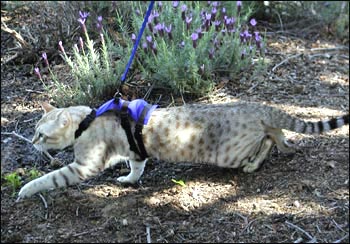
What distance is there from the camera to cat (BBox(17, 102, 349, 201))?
4.10 meters

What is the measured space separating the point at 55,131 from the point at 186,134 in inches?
39.5

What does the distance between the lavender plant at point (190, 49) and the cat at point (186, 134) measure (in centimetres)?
104

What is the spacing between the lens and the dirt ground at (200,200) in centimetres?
361

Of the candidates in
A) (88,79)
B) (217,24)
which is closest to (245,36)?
(217,24)

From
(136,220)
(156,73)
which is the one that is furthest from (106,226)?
(156,73)

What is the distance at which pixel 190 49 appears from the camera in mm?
5242

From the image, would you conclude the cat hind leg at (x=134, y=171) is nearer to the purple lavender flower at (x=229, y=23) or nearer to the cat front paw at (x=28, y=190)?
the cat front paw at (x=28, y=190)

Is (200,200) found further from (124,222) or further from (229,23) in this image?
(229,23)

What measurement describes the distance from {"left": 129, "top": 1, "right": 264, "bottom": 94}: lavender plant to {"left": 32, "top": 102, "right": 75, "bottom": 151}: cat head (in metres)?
1.34

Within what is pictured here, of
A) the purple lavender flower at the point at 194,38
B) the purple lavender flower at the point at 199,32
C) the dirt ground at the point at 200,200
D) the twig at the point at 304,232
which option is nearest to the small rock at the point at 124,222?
the dirt ground at the point at 200,200

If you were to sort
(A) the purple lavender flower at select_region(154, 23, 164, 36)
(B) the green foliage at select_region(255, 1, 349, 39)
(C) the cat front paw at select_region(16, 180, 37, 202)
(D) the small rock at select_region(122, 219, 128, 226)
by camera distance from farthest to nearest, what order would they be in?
1. (B) the green foliage at select_region(255, 1, 349, 39)
2. (A) the purple lavender flower at select_region(154, 23, 164, 36)
3. (C) the cat front paw at select_region(16, 180, 37, 202)
4. (D) the small rock at select_region(122, 219, 128, 226)

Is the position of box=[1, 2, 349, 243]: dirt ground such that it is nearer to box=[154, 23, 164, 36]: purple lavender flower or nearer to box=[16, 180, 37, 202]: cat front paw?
box=[16, 180, 37, 202]: cat front paw

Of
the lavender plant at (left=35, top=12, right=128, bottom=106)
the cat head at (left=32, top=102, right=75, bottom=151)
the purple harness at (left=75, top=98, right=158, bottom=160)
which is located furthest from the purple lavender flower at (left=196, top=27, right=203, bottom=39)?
the cat head at (left=32, top=102, right=75, bottom=151)

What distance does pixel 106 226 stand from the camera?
12.1ft
